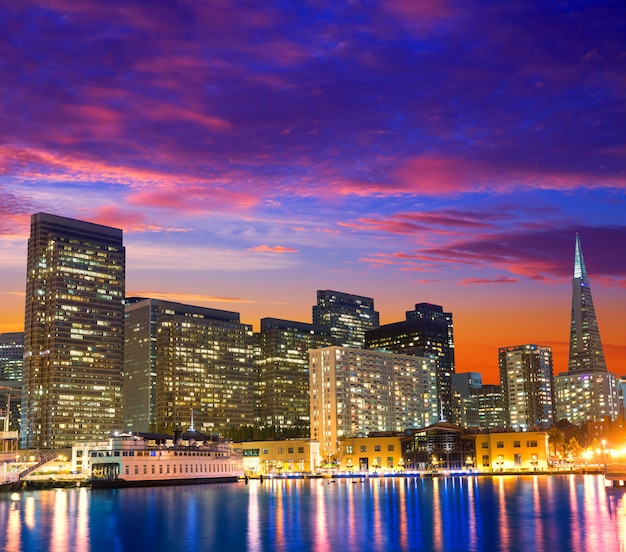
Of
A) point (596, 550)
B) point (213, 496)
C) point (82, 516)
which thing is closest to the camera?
point (596, 550)

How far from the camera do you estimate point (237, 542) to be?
90.6 m

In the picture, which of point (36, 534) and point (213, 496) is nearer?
point (36, 534)

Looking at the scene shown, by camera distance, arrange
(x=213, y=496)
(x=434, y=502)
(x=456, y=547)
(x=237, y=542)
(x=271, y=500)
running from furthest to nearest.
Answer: (x=213, y=496)
(x=271, y=500)
(x=434, y=502)
(x=237, y=542)
(x=456, y=547)

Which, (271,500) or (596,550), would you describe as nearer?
(596,550)

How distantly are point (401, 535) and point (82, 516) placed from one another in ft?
165

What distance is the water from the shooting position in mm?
87000

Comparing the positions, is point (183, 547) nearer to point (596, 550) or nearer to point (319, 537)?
point (319, 537)

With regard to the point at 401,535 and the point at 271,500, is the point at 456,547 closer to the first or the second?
the point at 401,535

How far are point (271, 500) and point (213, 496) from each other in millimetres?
18350

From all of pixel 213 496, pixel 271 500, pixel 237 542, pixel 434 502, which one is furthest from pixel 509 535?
pixel 213 496

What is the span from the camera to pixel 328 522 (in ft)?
A: 358

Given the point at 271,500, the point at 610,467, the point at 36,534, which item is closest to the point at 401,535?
the point at 36,534

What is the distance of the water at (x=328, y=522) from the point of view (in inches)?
3425

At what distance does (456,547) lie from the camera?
273 feet
